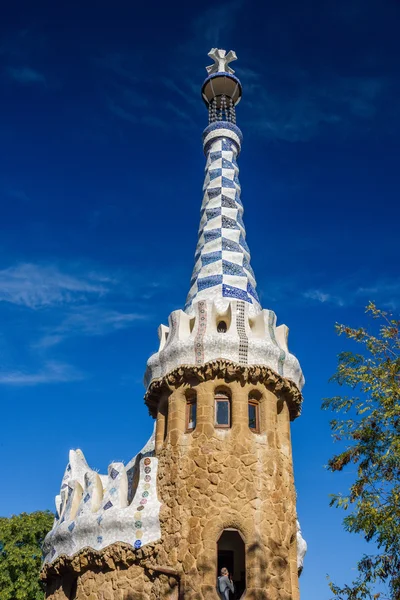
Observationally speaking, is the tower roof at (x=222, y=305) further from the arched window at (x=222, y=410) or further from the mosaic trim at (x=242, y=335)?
the arched window at (x=222, y=410)

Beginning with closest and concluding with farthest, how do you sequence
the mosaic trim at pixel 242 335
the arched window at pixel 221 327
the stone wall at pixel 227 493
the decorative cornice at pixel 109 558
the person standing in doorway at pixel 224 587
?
the person standing in doorway at pixel 224 587
the stone wall at pixel 227 493
the decorative cornice at pixel 109 558
the mosaic trim at pixel 242 335
the arched window at pixel 221 327

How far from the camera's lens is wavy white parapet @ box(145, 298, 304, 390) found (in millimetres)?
11836

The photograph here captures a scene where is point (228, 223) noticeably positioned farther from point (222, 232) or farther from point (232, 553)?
point (232, 553)

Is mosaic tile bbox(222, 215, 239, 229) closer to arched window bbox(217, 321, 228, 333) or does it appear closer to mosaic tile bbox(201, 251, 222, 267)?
mosaic tile bbox(201, 251, 222, 267)

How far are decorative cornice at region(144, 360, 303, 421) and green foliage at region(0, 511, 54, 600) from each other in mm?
10238

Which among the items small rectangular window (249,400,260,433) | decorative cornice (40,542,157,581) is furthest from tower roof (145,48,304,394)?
decorative cornice (40,542,157,581)

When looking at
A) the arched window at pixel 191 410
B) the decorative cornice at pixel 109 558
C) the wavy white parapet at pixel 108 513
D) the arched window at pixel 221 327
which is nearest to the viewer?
the decorative cornice at pixel 109 558

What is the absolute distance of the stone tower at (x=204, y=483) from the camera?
10.4 metres

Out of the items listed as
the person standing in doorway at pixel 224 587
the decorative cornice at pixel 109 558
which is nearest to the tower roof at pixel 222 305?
the decorative cornice at pixel 109 558

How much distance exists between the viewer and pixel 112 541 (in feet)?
36.2

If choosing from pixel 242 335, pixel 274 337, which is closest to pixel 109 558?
pixel 242 335

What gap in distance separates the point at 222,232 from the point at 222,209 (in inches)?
29.0

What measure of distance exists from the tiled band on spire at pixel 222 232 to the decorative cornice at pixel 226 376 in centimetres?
192

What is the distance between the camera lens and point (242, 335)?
1206 centimetres
